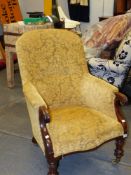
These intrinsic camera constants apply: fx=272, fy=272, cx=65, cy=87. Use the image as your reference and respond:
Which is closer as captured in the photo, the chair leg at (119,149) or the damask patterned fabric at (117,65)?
the chair leg at (119,149)

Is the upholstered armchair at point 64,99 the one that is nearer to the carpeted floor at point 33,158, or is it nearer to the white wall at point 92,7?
the carpeted floor at point 33,158

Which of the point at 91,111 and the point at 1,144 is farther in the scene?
the point at 1,144

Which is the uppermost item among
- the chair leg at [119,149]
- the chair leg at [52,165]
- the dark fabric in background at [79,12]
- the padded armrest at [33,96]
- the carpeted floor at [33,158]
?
the dark fabric in background at [79,12]

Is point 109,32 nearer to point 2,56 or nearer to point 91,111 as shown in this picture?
point 91,111

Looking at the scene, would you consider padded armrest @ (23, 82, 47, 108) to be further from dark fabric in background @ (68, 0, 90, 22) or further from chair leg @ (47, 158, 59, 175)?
dark fabric in background @ (68, 0, 90, 22)

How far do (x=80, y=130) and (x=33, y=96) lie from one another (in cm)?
41

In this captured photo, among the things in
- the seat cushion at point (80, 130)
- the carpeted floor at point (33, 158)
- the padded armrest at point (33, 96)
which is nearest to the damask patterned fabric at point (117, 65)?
the carpeted floor at point (33, 158)

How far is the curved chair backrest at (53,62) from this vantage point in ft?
7.36

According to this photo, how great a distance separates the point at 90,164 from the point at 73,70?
82 centimetres

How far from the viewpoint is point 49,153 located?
184 centimetres

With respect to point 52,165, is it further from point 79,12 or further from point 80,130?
point 79,12

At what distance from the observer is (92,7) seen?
211 inches

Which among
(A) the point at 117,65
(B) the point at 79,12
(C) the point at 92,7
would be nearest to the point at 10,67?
(A) the point at 117,65

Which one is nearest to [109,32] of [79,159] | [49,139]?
Result: [79,159]
